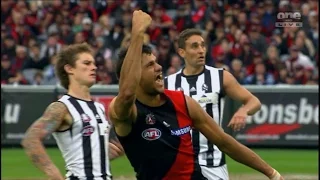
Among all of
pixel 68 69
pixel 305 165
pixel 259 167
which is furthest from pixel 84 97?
pixel 305 165

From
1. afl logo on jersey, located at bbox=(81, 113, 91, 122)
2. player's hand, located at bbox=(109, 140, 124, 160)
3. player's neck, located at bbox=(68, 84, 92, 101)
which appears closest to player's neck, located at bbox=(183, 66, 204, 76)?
player's hand, located at bbox=(109, 140, 124, 160)

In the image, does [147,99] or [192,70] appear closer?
[147,99]

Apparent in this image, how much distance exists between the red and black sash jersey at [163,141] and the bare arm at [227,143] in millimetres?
61

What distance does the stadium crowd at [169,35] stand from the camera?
797 inches

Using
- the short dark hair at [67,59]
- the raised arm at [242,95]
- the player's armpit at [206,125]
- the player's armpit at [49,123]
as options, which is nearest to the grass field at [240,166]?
the raised arm at [242,95]

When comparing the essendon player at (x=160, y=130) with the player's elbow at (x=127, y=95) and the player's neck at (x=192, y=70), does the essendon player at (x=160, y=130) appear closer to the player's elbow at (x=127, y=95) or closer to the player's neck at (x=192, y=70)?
the player's elbow at (x=127, y=95)

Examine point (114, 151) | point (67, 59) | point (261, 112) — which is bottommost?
point (261, 112)

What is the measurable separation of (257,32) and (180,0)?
9.78ft

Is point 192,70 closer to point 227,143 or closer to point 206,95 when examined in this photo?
point 206,95

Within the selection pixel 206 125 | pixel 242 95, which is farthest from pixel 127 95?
pixel 242 95

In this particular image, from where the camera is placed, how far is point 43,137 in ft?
22.1

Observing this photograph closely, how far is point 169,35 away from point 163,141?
51.6ft

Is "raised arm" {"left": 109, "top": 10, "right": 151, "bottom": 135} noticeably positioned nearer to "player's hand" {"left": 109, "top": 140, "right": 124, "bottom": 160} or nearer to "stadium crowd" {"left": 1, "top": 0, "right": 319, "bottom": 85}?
"player's hand" {"left": 109, "top": 140, "right": 124, "bottom": 160}

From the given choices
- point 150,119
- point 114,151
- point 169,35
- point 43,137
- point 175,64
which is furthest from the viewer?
point 169,35
